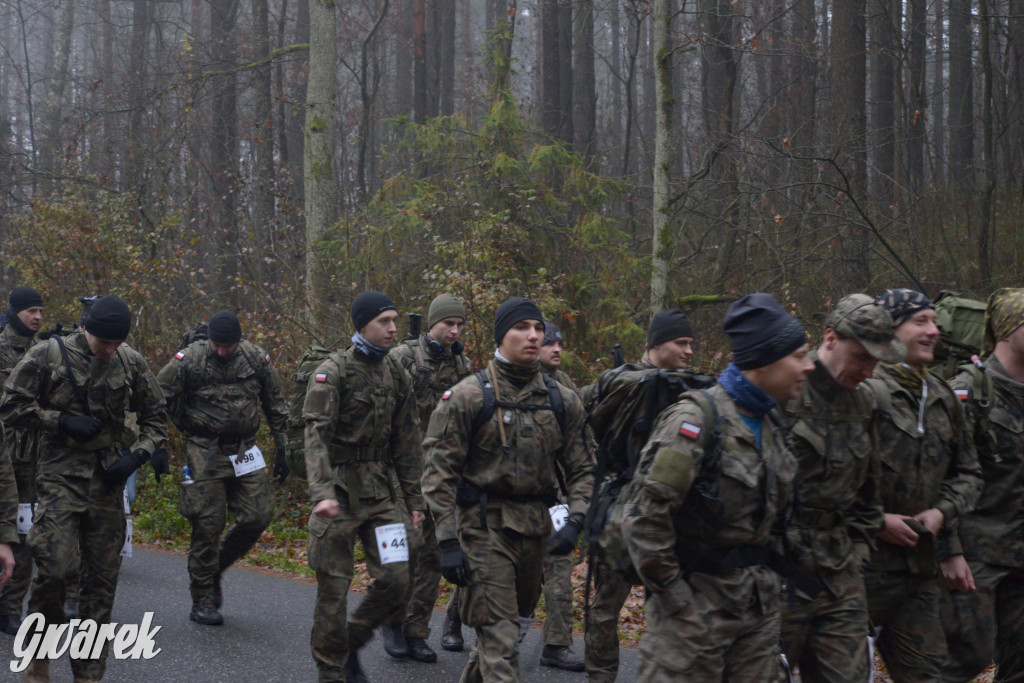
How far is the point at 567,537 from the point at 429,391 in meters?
3.16

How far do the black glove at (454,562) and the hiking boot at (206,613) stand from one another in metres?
3.69

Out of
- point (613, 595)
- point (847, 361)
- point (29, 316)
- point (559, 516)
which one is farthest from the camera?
point (29, 316)

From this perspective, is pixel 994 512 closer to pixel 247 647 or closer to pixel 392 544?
pixel 392 544

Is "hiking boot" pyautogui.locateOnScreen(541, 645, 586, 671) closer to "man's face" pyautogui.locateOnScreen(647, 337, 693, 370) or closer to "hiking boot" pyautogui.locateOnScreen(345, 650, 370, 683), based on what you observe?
"hiking boot" pyautogui.locateOnScreen(345, 650, 370, 683)

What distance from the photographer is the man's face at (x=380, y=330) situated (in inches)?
251

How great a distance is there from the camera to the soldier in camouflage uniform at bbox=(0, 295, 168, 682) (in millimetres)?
6105

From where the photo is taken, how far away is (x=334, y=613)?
5996 mm

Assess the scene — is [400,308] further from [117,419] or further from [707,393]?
[707,393]

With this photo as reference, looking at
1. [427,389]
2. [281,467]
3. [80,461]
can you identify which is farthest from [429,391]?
[80,461]

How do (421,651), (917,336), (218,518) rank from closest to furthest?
(917,336)
(421,651)
(218,518)

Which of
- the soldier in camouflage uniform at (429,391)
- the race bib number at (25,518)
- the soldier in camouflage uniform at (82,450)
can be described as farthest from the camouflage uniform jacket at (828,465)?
the race bib number at (25,518)

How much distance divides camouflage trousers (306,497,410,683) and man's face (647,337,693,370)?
1.85 m

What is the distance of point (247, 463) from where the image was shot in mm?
8469

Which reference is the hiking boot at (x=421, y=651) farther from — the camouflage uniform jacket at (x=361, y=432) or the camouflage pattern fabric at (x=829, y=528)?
the camouflage pattern fabric at (x=829, y=528)
